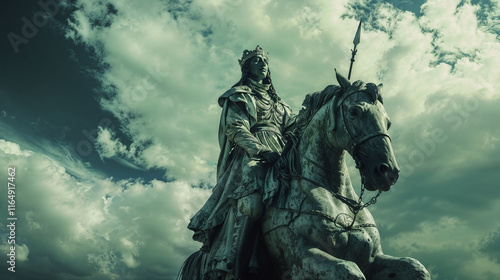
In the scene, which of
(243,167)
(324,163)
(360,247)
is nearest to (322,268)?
(360,247)

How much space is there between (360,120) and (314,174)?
120cm

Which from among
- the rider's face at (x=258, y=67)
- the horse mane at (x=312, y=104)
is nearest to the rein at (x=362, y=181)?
the horse mane at (x=312, y=104)

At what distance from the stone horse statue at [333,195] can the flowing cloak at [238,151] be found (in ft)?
1.66

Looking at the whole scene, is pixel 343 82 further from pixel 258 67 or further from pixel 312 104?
pixel 258 67

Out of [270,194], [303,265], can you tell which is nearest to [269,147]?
[270,194]

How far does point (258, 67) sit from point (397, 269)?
543 centimetres

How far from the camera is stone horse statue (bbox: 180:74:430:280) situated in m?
6.14

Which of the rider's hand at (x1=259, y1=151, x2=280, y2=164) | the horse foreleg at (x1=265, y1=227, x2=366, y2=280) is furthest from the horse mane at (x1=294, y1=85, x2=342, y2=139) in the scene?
the horse foreleg at (x1=265, y1=227, x2=366, y2=280)

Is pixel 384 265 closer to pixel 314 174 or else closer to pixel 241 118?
pixel 314 174

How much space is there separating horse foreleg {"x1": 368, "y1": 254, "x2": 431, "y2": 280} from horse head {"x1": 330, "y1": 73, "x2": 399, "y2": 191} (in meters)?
1.27

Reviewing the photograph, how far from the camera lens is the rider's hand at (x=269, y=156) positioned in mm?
7836

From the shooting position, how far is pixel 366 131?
6.26 m

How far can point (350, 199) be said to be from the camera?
6.98 meters

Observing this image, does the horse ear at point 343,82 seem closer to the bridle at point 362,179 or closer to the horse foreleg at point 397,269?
the bridle at point 362,179
